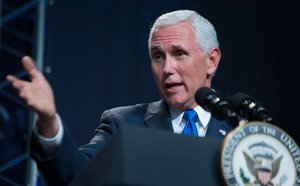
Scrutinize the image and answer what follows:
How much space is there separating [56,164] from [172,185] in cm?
27

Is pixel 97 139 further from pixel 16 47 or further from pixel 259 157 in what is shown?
pixel 16 47

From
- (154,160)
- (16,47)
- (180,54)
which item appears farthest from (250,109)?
(16,47)

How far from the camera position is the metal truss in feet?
11.1

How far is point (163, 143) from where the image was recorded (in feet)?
3.67

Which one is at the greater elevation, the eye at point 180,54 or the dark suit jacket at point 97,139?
the eye at point 180,54

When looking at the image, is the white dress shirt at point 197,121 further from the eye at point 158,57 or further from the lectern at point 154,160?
the lectern at point 154,160

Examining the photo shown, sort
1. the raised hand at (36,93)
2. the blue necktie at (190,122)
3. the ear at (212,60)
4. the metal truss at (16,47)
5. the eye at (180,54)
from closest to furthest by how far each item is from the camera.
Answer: the raised hand at (36,93) → the blue necktie at (190,122) → the eye at (180,54) → the ear at (212,60) → the metal truss at (16,47)

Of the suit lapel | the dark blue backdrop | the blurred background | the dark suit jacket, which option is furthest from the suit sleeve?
the dark blue backdrop

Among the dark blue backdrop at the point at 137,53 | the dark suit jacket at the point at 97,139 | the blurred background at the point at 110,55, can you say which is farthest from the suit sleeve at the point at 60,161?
the dark blue backdrop at the point at 137,53

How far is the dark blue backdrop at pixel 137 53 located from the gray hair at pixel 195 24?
1752 millimetres

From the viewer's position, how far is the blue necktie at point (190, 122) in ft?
6.01

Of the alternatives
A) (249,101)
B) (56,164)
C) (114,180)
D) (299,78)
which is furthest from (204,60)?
(299,78)

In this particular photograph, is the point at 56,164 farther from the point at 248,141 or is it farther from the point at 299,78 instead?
the point at 299,78

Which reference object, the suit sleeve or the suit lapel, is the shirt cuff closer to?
the suit sleeve
